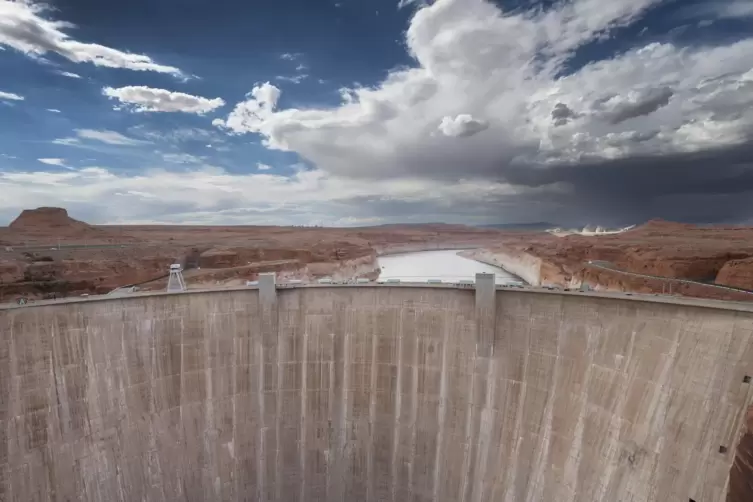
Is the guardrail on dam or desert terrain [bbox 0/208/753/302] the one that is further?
desert terrain [bbox 0/208/753/302]

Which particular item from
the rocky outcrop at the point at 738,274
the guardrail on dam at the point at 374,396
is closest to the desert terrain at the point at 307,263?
the rocky outcrop at the point at 738,274

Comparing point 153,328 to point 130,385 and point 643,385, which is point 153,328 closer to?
point 130,385

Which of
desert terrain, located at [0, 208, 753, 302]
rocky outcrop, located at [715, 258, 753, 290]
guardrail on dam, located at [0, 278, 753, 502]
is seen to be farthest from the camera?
desert terrain, located at [0, 208, 753, 302]

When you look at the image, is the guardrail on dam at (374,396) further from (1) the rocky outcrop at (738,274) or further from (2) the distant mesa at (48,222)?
(2) the distant mesa at (48,222)

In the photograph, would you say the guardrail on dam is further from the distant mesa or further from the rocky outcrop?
the distant mesa

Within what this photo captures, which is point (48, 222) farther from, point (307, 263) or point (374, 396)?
point (374, 396)

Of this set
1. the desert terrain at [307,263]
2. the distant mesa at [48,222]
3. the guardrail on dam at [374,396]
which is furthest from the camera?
the distant mesa at [48,222]

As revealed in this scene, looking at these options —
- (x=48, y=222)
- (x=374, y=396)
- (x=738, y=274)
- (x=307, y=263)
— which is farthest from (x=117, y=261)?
(x=738, y=274)

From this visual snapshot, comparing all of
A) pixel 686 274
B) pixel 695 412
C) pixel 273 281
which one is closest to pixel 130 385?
pixel 273 281

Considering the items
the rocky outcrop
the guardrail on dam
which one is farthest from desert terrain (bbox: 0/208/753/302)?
the guardrail on dam
